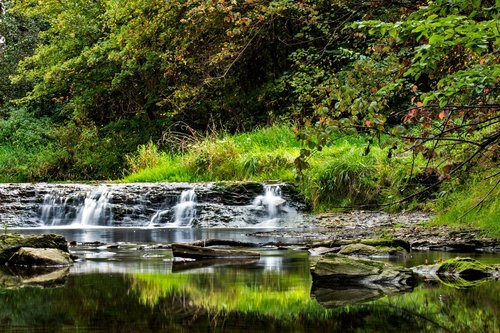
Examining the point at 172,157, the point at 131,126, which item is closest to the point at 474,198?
the point at 172,157

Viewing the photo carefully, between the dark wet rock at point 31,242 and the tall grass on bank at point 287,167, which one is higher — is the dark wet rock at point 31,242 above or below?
below

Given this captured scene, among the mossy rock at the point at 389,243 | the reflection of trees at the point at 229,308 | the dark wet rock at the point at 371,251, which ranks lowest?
the reflection of trees at the point at 229,308

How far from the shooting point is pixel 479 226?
9.12 meters

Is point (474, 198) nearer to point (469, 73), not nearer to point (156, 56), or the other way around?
point (469, 73)

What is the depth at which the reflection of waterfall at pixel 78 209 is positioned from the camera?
49.1 ft

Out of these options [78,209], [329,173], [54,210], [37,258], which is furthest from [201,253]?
[54,210]

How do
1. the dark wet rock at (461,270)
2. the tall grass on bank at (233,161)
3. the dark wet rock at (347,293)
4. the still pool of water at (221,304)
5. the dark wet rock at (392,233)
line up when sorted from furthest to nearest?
the tall grass on bank at (233,161) → the dark wet rock at (392,233) → the dark wet rock at (461,270) → the dark wet rock at (347,293) → the still pool of water at (221,304)

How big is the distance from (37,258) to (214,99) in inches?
661

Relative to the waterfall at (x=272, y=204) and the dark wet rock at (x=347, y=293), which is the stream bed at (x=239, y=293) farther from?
the waterfall at (x=272, y=204)

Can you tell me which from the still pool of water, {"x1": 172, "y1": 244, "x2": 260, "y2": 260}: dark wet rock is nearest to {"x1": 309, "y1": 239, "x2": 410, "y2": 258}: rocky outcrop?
the still pool of water

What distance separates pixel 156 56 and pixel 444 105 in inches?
725

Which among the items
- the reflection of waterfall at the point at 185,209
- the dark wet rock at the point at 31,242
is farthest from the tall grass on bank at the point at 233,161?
the dark wet rock at the point at 31,242

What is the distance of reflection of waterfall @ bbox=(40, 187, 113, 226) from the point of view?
15.0 metres

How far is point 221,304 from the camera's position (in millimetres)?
4312
